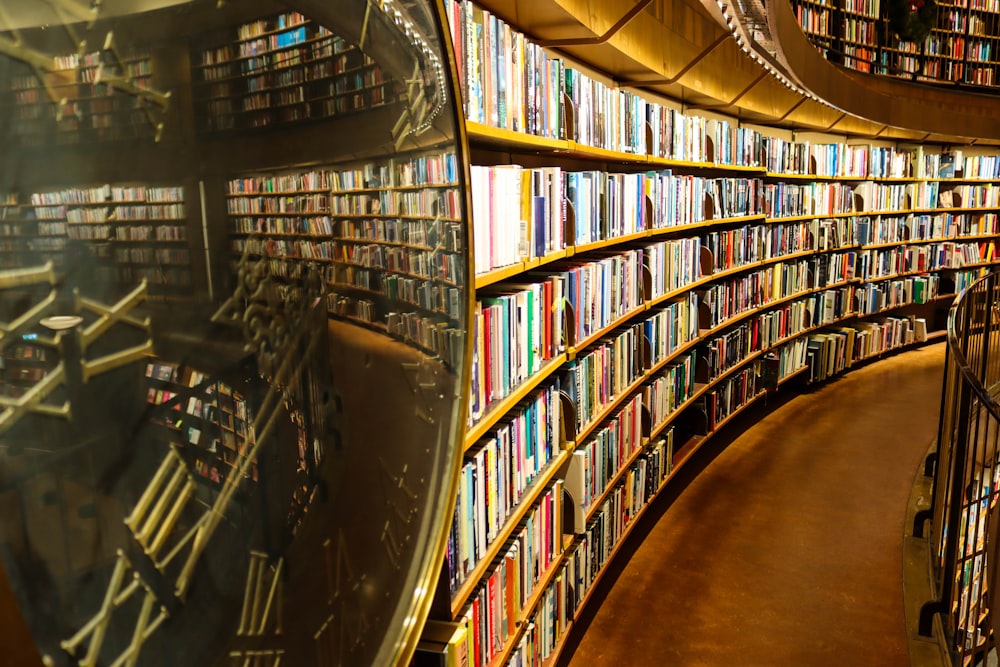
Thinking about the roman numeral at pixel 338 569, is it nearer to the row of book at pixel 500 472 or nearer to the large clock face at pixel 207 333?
the large clock face at pixel 207 333

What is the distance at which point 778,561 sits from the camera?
343 cm

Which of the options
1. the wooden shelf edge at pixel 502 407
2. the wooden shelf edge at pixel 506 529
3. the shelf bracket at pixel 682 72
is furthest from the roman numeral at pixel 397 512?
the shelf bracket at pixel 682 72

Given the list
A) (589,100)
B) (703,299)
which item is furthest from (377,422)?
(703,299)

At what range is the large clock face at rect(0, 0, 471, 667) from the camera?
30 centimetres

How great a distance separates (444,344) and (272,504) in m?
0.34

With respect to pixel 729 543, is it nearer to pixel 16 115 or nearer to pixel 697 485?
pixel 697 485

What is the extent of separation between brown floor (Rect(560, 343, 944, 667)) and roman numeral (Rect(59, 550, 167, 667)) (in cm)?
260

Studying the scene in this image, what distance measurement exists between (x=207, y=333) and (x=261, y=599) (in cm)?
18

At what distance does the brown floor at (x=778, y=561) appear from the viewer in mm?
2785

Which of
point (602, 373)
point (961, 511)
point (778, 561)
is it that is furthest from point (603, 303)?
point (778, 561)

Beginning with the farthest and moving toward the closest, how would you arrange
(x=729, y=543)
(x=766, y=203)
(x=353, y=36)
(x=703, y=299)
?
1. (x=766, y=203)
2. (x=703, y=299)
3. (x=729, y=543)
4. (x=353, y=36)

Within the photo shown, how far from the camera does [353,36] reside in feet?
1.88

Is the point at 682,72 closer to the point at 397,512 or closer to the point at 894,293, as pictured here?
the point at 397,512

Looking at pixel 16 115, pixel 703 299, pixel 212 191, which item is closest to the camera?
pixel 16 115
